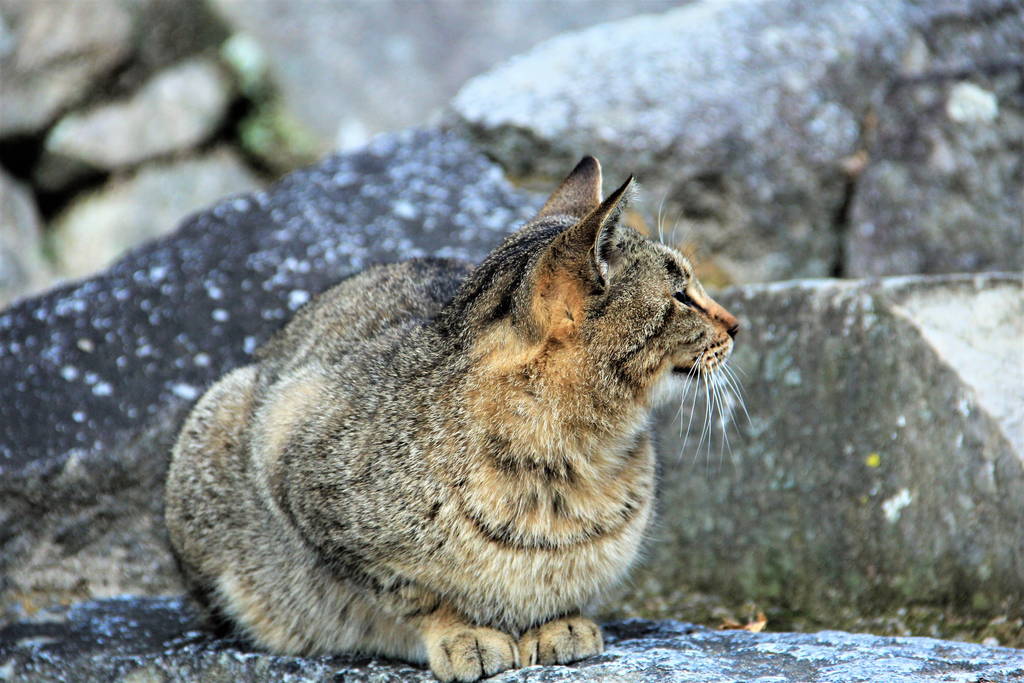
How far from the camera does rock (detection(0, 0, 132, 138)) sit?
8.17 metres

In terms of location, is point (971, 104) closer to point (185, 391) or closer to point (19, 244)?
point (185, 391)

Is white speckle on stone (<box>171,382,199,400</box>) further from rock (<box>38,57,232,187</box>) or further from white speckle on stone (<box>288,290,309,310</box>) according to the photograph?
rock (<box>38,57,232,187</box>)

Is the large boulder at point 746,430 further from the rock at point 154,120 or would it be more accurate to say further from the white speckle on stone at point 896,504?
the rock at point 154,120

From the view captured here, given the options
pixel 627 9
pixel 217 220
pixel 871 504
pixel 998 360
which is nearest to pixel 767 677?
pixel 871 504

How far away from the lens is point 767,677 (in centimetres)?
277

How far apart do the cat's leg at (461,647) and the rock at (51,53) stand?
22.5 feet

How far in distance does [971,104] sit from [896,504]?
2.49 m

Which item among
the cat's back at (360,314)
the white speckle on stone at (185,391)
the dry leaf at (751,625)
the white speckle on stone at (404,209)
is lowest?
the dry leaf at (751,625)

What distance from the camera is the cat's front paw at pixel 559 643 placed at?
3.03 meters

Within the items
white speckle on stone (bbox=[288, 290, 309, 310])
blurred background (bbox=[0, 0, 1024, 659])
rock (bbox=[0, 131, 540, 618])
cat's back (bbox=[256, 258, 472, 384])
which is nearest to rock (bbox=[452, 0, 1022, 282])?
blurred background (bbox=[0, 0, 1024, 659])

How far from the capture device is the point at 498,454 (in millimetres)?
2924

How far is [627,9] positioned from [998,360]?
17.6ft

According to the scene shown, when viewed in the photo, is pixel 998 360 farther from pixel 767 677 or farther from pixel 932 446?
pixel 767 677

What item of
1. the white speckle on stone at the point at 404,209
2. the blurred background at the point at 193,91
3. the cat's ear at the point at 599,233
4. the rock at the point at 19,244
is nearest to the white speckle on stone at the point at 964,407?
the cat's ear at the point at 599,233
